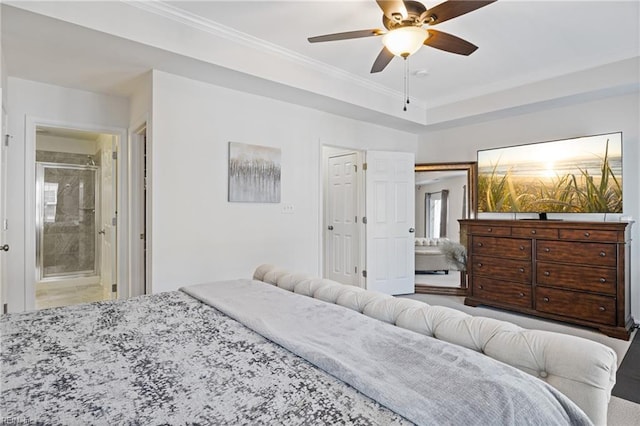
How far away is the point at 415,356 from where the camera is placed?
1109mm

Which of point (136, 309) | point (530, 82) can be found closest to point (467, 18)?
point (530, 82)

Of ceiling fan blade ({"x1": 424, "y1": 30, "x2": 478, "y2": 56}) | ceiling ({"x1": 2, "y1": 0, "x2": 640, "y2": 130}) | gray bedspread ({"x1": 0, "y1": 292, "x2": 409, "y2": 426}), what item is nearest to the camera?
gray bedspread ({"x1": 0, "y1": 292, "x2": 409, "y2": 426})

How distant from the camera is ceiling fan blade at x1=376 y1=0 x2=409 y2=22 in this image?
83.0 inches

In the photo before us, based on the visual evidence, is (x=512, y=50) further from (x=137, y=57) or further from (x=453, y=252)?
(x=137, y=57)

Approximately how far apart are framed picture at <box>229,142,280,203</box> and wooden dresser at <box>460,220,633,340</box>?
2467mm

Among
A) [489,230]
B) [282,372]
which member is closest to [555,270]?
[489,230]

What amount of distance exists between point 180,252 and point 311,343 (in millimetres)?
2348

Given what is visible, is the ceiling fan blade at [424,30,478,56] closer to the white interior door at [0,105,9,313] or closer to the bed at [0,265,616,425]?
the bed at [0,265,616,425]

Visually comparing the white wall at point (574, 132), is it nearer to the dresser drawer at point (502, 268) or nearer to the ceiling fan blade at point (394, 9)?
the dresser drawer at point (502, 268)

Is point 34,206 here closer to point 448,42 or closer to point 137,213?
point 137,213

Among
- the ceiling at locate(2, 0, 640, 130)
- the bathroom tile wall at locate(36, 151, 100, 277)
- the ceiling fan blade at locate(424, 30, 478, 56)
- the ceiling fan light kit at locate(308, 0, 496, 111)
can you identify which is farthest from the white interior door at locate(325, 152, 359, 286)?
the bathroom tile wall at locate(36, 151, 100, 277)

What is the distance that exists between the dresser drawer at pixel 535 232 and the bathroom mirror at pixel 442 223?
0.98m

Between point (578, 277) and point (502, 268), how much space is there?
73 cm

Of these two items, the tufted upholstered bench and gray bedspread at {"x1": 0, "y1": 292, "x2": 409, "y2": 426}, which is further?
the tufted upholstered bench
